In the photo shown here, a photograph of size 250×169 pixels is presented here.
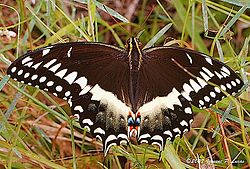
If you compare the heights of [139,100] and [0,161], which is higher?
→ [139,100]

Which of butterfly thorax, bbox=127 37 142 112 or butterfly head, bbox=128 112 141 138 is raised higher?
butterfly thorax, bbox=127 37 142 112

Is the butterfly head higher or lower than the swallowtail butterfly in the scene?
lower

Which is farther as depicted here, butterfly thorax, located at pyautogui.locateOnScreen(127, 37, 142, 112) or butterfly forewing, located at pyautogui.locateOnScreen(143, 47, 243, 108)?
butterfly thorax, located at pyautogui.locateOnScreen(127, 37, 142, 112)

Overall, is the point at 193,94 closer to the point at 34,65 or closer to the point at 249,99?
the point at 249,99

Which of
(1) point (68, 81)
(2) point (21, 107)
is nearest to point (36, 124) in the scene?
(2) point (21, 107)
